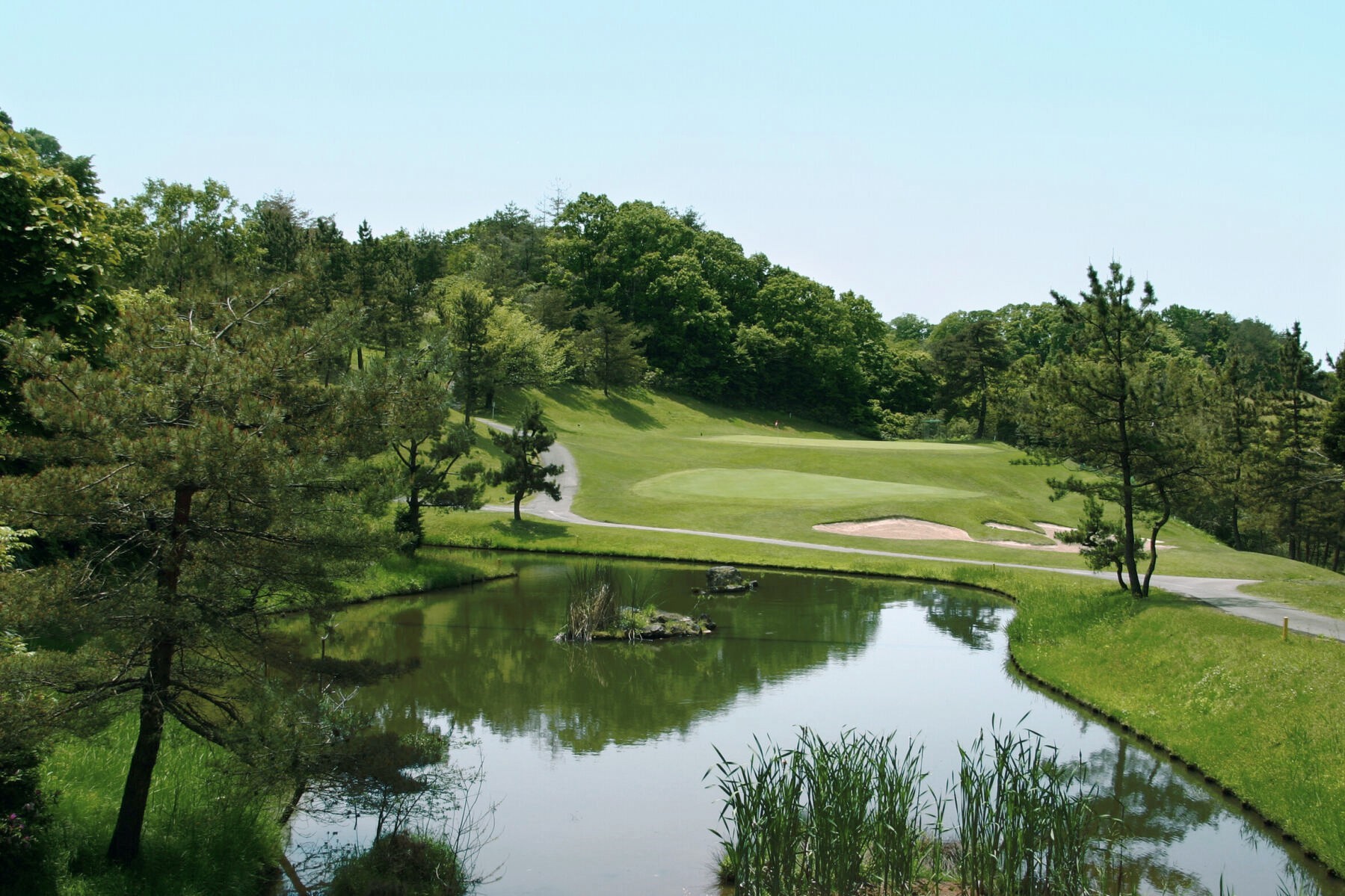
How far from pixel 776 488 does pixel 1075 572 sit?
51.3ft

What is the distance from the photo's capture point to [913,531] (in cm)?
3569

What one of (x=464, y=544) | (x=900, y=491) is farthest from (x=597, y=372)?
(x=464, y=544)

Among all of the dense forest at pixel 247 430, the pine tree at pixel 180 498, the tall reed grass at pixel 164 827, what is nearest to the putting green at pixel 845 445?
the dense forest at pixel 247 430

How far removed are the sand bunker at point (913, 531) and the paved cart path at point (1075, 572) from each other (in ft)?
8.21

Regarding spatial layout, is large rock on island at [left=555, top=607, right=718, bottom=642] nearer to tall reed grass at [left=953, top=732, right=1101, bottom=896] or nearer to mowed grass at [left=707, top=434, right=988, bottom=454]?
tall reed grass at [left=953, top=732, right=1101, bottom=896]

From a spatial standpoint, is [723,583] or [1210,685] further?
[723,583]

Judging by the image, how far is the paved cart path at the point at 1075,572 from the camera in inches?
741

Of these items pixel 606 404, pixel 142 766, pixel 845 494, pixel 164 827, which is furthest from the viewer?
pixel 606 404

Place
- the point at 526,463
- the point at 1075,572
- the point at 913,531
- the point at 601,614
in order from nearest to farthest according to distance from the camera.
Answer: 1. the point at 601,614
2. the point at 1075,572
3. the point at 526,463
4. the point at 913,531

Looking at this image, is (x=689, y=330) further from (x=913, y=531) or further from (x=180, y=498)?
(x=180, y=498)

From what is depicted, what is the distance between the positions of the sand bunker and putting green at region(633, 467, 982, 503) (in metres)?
2.59

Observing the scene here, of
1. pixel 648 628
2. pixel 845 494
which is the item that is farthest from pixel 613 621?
pixel 845 494

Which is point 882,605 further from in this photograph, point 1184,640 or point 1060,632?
point 1184,640

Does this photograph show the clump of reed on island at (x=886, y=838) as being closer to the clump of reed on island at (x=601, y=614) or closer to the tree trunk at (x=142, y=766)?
the tree trunk at (x=142, y=766)
